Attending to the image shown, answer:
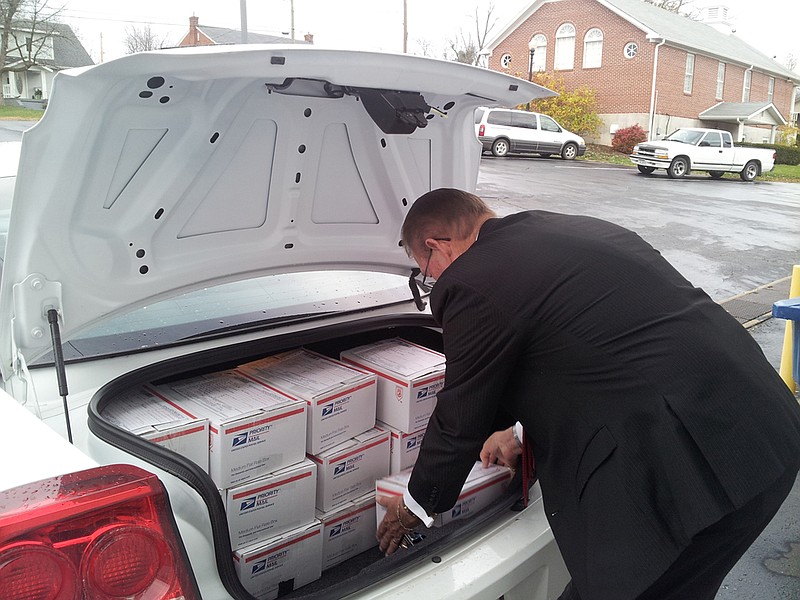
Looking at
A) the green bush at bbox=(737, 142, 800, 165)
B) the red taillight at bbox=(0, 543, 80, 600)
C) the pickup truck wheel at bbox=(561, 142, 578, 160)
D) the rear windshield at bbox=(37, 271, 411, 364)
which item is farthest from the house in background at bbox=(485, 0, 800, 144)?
the red taillight at bbox=(0, 543, 80, 600)

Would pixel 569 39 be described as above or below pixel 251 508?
above

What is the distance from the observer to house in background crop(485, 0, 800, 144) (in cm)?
2981

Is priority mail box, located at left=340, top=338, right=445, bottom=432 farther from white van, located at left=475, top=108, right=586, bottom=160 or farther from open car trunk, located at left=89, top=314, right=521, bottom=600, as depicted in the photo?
white van, located at left=475, top=108, right=586, bottom=160

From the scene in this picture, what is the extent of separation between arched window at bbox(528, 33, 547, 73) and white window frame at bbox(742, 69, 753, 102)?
40.1 feet

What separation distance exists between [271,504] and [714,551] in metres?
1.12

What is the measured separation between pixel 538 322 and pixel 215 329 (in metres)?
1.22

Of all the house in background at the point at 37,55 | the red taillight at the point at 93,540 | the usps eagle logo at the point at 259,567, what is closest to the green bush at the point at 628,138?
the house in background at the point at 37,55

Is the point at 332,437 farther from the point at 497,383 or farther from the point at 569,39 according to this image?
the point at 569,39

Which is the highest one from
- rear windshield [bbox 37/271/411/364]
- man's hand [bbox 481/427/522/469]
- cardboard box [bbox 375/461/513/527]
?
rear windshield [bbox 37/271/411/364]

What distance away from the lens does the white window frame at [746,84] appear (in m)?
36.7

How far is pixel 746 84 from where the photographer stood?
36938 mm

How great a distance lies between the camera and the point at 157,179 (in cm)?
196

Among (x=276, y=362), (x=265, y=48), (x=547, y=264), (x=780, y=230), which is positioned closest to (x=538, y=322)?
(x=547, y=264)

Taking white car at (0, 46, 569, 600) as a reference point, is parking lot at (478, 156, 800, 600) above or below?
below
